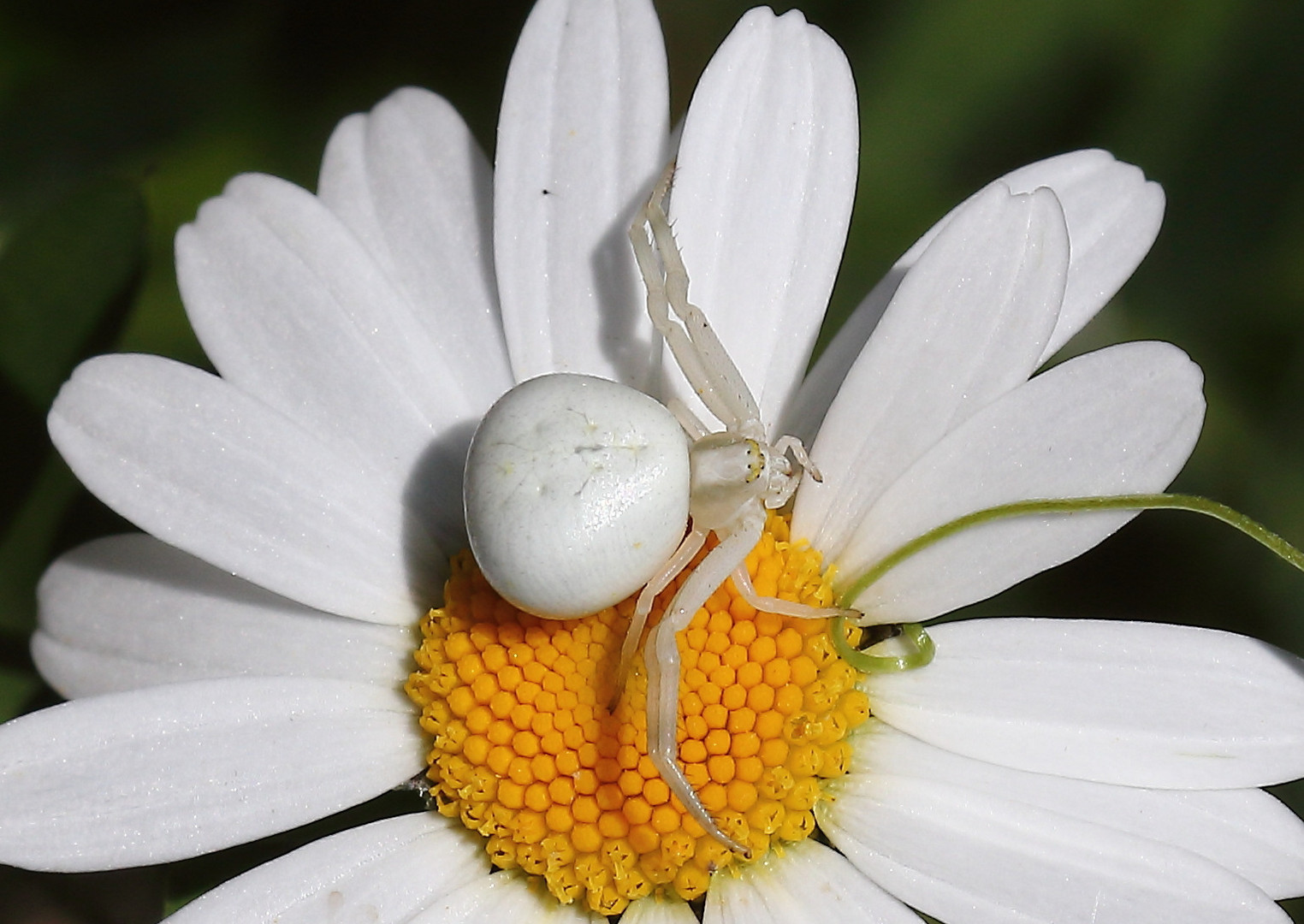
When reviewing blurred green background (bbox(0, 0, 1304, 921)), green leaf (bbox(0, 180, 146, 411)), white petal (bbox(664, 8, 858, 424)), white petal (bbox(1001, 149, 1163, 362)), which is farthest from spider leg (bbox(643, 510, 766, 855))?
green leaf (bbox(0, 180, 146, 411))

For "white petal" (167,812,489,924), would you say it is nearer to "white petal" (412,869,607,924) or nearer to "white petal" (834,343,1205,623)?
"white petal" (412,869,607,924)

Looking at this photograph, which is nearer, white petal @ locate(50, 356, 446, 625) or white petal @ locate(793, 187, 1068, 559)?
white petal @ locate(793, 187, 1068, 559)

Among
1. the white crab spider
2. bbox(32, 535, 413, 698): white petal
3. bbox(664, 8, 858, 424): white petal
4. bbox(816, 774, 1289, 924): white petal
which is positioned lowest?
bbox(816, 774, 1289, 924): white petal

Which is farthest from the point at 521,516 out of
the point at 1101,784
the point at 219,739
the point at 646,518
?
the point at 1101,784

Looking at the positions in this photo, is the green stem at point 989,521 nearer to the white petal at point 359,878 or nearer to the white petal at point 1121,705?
the white petal at point 1121,705

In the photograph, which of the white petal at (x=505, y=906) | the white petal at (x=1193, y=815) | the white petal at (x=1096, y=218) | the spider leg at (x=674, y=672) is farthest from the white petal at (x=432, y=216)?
the white petal at (x=1193, y=815)

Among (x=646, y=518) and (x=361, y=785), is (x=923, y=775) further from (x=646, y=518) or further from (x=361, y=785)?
(x=361, y=785)

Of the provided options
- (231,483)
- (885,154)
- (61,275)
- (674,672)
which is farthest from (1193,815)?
(61,275)
